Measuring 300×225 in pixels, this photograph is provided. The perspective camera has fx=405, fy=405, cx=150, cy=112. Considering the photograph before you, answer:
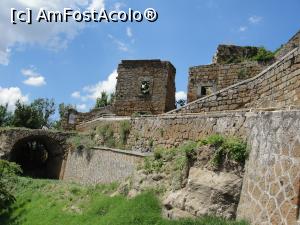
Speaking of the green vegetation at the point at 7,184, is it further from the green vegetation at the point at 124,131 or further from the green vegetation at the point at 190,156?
the green vegetation at the point at 190,156

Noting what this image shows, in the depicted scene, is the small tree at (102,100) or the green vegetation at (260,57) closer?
the green vegetation at (260,57)

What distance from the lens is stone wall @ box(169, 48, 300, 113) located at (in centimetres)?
924

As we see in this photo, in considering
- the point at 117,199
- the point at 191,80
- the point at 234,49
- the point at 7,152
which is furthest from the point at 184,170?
the point at 7,152

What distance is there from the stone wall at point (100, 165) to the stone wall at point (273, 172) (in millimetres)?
5035

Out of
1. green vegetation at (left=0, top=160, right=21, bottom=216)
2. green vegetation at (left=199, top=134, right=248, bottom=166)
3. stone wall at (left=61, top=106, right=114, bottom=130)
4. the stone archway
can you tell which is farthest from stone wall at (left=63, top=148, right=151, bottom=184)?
stone wall at (left=61, top=106, right=114, bottom=130)

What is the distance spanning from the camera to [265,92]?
1099 centimetres

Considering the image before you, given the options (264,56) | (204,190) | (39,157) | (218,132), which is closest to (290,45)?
(264,56)

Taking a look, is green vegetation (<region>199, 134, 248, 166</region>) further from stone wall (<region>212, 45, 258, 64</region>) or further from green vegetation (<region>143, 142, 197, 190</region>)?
stone wall (<region>212, 45, 258, 64</region>)

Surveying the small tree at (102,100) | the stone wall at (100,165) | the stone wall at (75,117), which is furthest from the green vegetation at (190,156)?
the small tree at (102,100)

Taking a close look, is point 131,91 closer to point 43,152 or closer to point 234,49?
point 234,49

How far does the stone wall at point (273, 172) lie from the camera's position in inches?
245

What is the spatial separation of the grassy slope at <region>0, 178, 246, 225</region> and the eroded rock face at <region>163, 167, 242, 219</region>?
0.28 metres

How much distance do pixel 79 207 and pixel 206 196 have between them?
587cm

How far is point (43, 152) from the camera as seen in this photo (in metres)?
30.4
